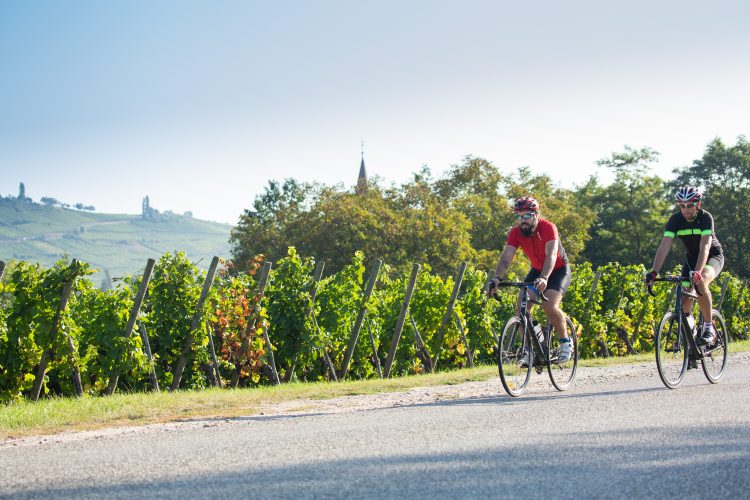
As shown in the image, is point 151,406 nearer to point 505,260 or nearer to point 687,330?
point 505,260

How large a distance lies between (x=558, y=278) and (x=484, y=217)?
59.8 metres

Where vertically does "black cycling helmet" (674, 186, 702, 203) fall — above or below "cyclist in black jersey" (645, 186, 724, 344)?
above

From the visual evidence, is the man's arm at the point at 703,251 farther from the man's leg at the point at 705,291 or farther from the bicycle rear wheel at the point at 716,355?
the bicycle rear wheel at the point at 716,355

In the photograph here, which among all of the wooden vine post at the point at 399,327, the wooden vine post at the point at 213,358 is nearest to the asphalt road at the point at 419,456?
the wooden vine post at the point at 213,358

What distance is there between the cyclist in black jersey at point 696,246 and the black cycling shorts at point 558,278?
918 millimetres

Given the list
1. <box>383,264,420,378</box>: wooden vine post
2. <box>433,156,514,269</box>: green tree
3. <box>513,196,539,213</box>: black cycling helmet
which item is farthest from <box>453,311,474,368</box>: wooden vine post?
<box>433,156,514,269</box>: green tree

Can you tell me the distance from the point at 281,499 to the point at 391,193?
6319 centimetres

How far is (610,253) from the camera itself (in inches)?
2835

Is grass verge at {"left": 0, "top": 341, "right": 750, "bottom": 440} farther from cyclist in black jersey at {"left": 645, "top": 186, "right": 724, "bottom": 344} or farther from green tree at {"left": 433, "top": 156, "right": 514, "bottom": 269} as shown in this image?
green tree at {"left": 433, "top": 156, "right": 514, "bottom": 269}

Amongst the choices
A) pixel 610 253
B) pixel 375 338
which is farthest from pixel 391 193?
pixel 375 338

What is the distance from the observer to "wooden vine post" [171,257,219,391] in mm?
12180

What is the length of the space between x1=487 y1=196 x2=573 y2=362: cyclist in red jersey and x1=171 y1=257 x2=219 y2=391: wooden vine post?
434 cm

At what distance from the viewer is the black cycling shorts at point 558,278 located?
1028 cm

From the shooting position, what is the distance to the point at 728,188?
2657 inches
